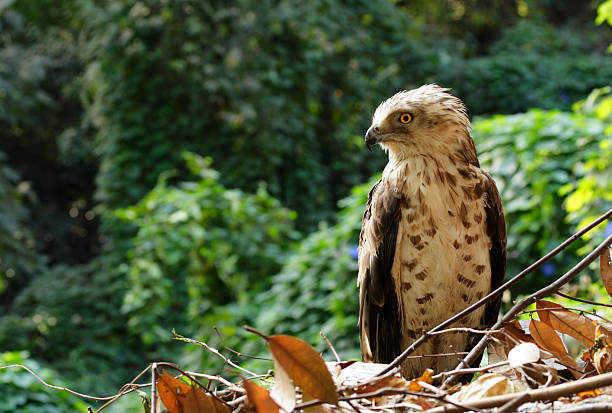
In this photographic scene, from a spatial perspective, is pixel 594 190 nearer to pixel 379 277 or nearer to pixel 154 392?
pixel 379 277

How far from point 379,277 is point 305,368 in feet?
3.60

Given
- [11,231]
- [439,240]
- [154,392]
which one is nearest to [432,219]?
[439,240]

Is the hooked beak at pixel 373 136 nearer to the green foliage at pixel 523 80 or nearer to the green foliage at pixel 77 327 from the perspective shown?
the green foliage at pixel 77 327

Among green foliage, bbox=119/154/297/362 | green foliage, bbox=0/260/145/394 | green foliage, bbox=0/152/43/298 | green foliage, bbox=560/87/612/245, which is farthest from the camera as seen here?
green foliage, bbox=0/260/145/394

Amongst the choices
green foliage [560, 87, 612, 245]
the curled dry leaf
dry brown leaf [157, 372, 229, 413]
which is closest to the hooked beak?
the curled dry leaf

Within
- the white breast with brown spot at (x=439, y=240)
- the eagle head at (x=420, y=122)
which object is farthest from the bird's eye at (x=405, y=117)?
the white breast with brown spot at (x=439, y=240)

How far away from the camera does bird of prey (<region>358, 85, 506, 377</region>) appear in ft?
5.90

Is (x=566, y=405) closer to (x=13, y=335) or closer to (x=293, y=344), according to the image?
(x=293, y=344)

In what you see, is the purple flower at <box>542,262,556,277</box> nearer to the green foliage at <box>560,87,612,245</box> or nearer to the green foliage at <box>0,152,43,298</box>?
the green foliage at <box>560,87,612,245</box>

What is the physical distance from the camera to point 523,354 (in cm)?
101

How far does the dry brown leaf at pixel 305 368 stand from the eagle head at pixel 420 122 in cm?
104

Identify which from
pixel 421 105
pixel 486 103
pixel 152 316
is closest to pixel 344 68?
pixel 486 103

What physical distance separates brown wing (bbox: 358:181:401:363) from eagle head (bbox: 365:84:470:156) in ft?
0.49

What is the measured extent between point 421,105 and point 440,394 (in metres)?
1.07
